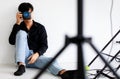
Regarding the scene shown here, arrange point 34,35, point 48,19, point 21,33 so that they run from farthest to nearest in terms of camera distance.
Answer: point 48,19
point 34,35
point 21,33

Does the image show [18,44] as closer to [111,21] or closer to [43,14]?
[43,14]

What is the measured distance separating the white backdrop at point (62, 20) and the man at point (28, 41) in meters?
0.13

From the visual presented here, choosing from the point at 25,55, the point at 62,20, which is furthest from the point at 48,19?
the point at 25,55

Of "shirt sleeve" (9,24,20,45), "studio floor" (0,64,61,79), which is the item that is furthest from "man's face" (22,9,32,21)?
"studio floor" (0,64,61,79)

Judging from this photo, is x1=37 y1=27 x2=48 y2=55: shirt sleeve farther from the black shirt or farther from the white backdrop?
the white backdrop

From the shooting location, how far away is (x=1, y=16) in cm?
209

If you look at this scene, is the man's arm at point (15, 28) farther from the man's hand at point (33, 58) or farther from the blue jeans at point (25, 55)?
the man's hand at point (33, 58)

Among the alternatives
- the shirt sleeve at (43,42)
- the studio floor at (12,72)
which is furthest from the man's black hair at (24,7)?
the studio floor at (12,72)

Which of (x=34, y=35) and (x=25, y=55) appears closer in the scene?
(x=25, y=55)

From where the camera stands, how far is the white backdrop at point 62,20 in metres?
2.11

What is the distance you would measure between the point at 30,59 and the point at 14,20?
1.52ft

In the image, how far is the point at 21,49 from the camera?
6.12 ft

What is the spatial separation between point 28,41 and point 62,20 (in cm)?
42

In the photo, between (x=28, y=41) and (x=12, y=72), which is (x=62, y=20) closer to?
(x=28, y=41)
